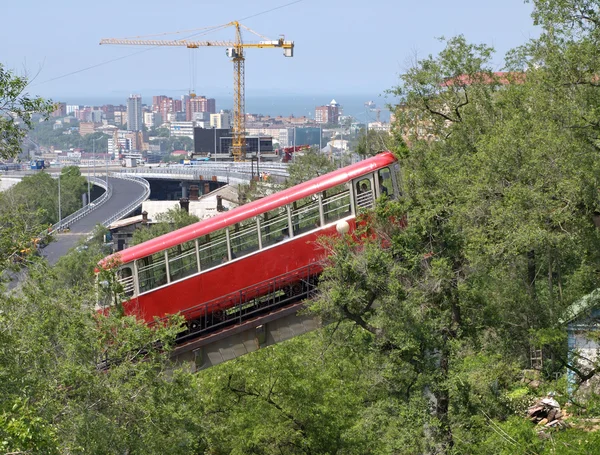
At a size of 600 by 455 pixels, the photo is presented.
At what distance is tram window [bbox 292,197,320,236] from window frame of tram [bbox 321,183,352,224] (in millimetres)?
327

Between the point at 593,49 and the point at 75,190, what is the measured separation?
14170 centimetres

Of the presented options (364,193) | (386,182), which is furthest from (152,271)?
(386,182)

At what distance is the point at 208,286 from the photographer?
29.4m

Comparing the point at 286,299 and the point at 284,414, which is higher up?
the point at 286,299

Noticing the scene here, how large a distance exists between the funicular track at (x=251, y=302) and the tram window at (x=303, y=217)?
1.08m

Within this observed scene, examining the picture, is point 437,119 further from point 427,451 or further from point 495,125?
point 427,451

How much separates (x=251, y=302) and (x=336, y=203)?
381 centimetres

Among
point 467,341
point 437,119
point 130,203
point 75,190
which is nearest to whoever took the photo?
point 467,341

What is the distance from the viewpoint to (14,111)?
17.9 m

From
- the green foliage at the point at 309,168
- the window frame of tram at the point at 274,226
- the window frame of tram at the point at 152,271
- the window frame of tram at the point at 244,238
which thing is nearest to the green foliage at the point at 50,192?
the green foliage at the point at 309,168

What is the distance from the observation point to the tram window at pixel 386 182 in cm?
2986

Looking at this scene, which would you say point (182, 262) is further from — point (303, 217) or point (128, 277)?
point (303, 217)

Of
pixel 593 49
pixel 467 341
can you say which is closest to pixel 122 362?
pixel 467 341

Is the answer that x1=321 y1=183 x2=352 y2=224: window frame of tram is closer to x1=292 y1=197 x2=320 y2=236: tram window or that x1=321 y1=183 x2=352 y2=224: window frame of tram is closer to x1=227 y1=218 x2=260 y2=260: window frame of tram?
x1=292 y1=197 x2=320 y2=236: tram window
